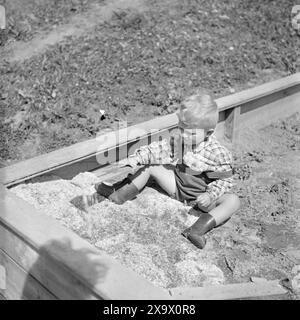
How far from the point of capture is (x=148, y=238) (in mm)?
3146

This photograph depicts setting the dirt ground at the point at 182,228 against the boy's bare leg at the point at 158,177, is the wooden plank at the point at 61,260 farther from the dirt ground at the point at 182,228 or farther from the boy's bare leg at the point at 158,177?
the boy's bare leg at the point at 158,177

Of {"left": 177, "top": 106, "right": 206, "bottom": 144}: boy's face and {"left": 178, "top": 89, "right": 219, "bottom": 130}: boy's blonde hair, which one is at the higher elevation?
{"left": 178, "top": 89, "right": 219, "bottom": 130}: boy's blonde hair

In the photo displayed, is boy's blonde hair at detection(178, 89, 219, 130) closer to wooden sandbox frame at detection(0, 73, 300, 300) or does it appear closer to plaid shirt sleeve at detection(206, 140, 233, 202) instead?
plaid shirt sleeve at detection(206, 140, 233, 202)

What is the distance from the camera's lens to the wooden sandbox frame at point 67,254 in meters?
2.23

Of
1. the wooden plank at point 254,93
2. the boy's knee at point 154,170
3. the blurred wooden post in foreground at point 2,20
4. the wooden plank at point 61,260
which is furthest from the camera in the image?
the blurred wooden post in foreground at point 2,20

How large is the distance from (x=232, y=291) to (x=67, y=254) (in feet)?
2.77

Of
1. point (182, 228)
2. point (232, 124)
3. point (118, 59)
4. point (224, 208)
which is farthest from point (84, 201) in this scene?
point (118, 59)

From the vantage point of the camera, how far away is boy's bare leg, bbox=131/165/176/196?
3.58 metres

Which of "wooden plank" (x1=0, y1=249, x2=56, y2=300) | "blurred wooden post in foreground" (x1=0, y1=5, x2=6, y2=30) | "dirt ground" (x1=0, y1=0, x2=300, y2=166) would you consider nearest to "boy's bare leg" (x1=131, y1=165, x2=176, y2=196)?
"wooden plank" (x1=0, y1=249, x2=56, y2=300)

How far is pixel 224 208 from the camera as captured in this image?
3.34m

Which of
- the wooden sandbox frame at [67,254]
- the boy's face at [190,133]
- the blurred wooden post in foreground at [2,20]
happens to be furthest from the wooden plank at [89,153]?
the blurred wooden post in foreground at [2,20]

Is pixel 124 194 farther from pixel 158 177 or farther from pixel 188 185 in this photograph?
pixel 188 185

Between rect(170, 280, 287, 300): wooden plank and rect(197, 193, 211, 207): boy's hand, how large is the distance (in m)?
0.60

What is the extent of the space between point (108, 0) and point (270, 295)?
515cm
